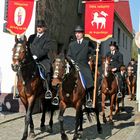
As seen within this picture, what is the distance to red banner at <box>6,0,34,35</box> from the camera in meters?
12.4

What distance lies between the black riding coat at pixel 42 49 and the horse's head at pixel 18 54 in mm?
1120

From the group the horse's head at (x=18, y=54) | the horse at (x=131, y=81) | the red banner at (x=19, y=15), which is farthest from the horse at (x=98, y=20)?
the horse at (x=131, y=81)

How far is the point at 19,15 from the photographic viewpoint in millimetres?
12516

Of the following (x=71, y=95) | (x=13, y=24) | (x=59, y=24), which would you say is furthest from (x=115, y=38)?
(x=71, y=95)

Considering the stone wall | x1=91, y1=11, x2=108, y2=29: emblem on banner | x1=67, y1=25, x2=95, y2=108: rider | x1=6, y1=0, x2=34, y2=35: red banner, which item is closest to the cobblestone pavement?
x1=67, y1=25, x2=95, y2=108: rider

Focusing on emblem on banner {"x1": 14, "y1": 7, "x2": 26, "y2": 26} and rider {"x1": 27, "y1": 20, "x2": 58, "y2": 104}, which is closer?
rider {"x1": 27, "y1": 20, "x2": 58, "y2": 104}

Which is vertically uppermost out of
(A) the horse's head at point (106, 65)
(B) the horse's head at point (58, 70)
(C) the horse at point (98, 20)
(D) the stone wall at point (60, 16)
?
(D) the stone wall at point (60, 16)

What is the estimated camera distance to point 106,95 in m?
14.2

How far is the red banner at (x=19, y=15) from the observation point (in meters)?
12.4

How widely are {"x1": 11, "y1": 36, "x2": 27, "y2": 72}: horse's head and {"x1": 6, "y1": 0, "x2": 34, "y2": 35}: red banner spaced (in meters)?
2.61

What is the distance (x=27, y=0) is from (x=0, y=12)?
8.44 ft

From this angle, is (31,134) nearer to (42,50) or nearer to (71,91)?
(71,91)

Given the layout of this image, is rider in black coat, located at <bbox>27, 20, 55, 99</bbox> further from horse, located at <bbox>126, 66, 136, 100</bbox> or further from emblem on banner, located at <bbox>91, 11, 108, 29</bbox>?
horse, located at <bbox>126, 66, 136, 100</bbox>

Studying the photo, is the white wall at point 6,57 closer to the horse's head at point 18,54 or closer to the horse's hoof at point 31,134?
the horse's hoof at point 31,134
